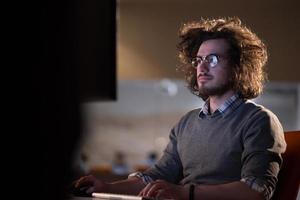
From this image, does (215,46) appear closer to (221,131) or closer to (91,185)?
(221,131)

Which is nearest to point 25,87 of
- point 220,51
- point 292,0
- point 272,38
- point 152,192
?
point 152,192

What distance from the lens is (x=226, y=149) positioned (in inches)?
42.4

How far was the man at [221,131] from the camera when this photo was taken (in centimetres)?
101

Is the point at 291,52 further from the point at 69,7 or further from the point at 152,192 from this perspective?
the point at 69,7

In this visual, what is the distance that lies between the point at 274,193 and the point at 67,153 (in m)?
0.79

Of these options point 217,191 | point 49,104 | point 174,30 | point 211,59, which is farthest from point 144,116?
point 49,104

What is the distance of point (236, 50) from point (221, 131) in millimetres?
197

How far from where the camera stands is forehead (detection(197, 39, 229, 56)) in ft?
3.67

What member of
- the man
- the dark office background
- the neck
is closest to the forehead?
the man

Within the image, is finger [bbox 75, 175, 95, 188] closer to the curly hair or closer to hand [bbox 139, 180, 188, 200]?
hand [bbox 139, 180, 188, 200]

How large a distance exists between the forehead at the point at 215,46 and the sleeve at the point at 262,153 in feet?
0.60

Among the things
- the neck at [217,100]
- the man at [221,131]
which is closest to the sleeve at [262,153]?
the man at [221,131]

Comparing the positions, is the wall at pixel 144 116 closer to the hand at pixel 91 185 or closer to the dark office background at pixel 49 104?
the hand at pixel 91 185

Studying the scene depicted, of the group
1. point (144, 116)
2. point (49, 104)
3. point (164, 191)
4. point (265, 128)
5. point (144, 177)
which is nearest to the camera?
point (49, 104)
